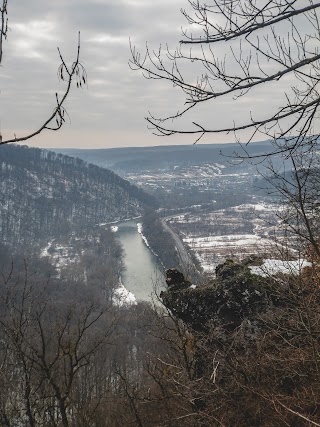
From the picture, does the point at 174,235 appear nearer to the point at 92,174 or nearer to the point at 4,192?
the point at 4,192

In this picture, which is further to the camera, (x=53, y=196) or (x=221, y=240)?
(x=53, y=196)

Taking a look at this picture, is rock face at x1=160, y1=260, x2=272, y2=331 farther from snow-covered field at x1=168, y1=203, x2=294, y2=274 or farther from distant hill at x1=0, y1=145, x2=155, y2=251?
distant hill at x1=0, y1=145, x2=155, y2=251

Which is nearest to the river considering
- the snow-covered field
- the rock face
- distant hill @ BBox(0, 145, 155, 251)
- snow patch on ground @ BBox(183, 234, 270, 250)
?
the snow-covered field

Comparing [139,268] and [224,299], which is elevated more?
[224,299]

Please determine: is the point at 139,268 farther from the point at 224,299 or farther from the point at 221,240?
the point at 224,299

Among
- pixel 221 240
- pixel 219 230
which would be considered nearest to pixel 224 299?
pixel 221 240

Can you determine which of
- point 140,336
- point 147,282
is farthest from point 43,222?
point 140,336

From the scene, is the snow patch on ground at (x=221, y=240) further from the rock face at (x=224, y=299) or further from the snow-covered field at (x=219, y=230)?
the rock face at (x=224, y=299)
